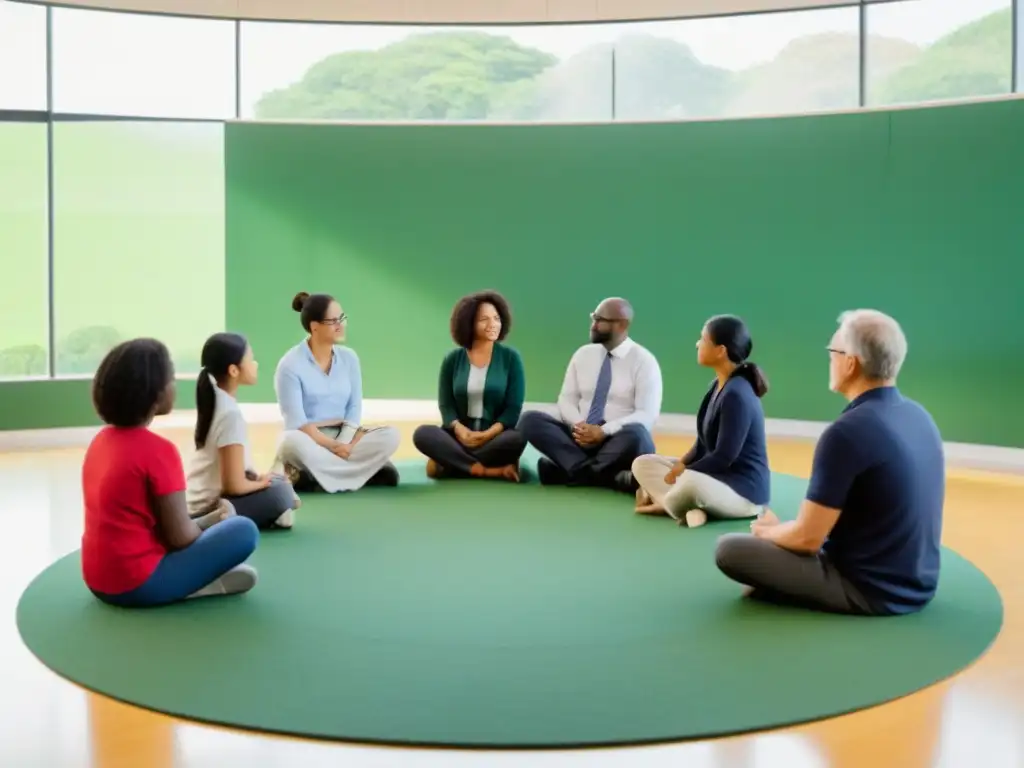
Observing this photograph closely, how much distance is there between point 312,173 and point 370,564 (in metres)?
6.31

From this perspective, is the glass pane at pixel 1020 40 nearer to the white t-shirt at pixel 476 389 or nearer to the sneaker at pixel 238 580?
the white t-shirt at pixel 476 389

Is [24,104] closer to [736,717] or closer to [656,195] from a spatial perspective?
[656,195]

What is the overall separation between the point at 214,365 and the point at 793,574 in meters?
2.58

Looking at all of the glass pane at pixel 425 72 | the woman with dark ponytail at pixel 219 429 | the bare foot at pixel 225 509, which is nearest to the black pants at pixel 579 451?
the woman with dark ponytail at pixel 219 429

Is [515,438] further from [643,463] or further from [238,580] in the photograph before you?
[238,580]

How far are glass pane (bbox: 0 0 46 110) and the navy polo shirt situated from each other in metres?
7.79

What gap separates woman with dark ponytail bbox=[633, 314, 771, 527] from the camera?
19.0ft

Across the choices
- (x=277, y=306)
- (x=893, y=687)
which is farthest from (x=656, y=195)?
(x=893, y=687)

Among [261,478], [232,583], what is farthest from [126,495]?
[261,478]

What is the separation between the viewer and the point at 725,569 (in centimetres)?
445

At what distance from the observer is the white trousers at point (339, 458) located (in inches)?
271

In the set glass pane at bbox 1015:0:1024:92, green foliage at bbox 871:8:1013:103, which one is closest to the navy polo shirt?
glass pane at bbox 1015:0:1024:92

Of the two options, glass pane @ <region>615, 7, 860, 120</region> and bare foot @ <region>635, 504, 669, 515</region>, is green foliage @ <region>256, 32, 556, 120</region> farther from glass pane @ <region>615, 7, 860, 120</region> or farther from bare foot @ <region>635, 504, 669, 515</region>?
bare foot @ <region>635, 504, 669, 515</region>

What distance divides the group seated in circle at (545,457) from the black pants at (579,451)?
0.4 inches
